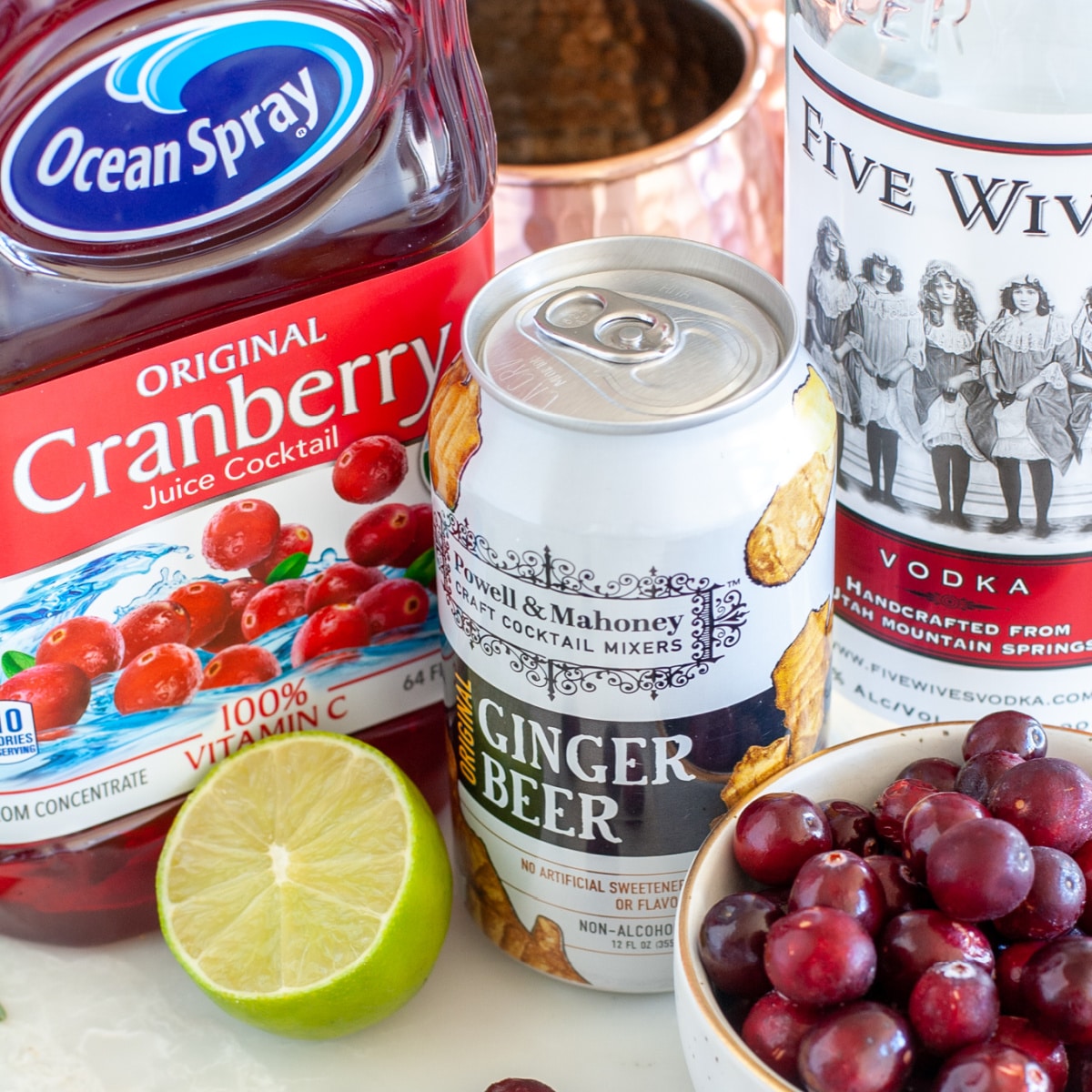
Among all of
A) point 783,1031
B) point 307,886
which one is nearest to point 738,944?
point 783,1031

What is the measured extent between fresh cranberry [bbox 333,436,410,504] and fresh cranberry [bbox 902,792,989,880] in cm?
23

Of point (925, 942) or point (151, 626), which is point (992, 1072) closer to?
point (925, 942)

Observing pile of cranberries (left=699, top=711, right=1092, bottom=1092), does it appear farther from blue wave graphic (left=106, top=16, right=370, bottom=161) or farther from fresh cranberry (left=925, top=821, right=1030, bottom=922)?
blue wave graphic (left=106, top=16, right=370, bottom=161)

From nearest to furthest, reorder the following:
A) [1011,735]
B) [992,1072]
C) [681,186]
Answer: [992,1072] → [1011,735] → [681,186]

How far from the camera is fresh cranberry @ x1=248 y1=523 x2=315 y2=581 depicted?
63 centimetres

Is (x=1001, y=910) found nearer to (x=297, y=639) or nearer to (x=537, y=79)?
(x=297, y=639)

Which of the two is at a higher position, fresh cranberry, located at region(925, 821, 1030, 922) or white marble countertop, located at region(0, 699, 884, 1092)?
fresh cranberry, located at region(925, 821, 1030, 922)

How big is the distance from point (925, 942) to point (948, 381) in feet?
0.71

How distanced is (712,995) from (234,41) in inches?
13.1

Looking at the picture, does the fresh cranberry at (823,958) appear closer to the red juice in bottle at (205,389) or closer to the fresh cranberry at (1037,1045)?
the fresh cranberry at (1037,1045)

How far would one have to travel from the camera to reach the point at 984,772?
555 millimetres

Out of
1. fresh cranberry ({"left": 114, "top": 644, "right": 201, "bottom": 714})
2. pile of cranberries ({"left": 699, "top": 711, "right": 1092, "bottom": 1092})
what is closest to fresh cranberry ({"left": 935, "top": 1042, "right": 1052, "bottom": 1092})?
pile of cranberries ({"left": 699, "top": 711, "right": 1092, "bottom": 1092})

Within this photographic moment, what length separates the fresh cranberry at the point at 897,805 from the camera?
0.55 metres

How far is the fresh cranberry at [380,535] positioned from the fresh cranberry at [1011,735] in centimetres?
23
